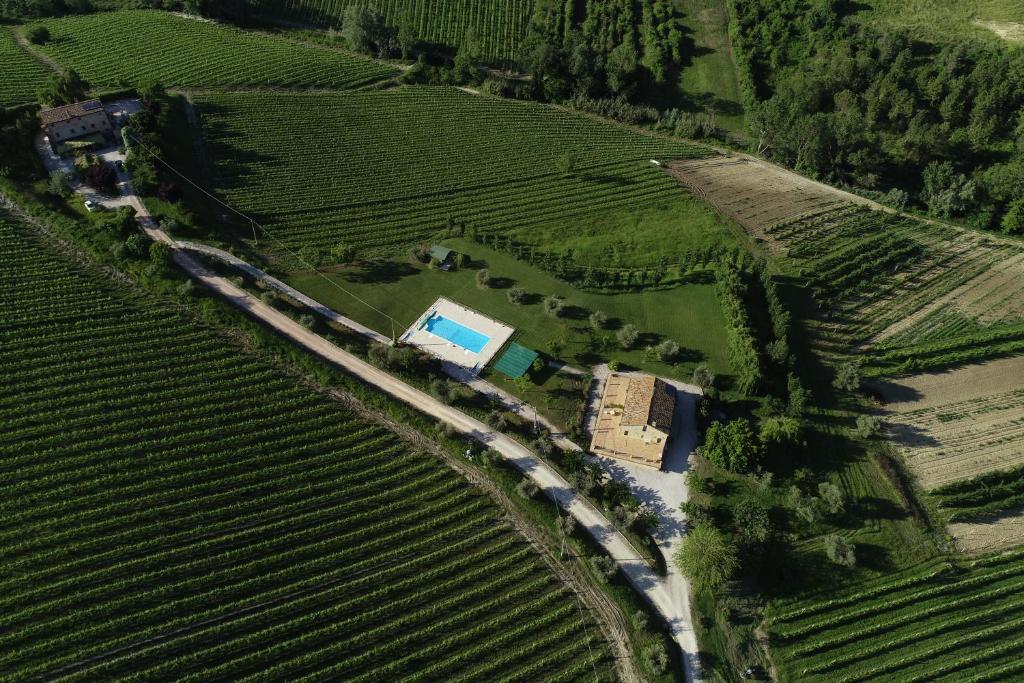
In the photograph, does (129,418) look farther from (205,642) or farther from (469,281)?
(469,281)

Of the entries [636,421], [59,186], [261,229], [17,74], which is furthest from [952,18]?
[17,74]

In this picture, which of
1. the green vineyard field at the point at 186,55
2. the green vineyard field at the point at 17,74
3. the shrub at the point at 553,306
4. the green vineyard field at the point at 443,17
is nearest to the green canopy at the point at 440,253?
the shrub at the point at 553,306

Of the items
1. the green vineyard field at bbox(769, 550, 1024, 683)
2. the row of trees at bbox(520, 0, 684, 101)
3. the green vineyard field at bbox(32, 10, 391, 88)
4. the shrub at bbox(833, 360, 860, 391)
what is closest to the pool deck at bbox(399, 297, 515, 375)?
the shrub at bbox(833, 360, 860, 391)

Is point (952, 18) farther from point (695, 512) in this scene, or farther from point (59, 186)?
point (59, 186)

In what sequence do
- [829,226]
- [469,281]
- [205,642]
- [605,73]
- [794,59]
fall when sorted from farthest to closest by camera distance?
1. [794,59]
2. [605,73]
3. [829,226]
4. [469,281]
5. [205,642]

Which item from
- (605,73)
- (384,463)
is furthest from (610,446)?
(605,73)

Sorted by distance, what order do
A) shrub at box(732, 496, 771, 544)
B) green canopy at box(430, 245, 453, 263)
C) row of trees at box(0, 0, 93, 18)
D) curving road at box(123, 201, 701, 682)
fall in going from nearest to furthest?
curving road at box(123, 201, 701, 682) < shrub at box(732, 496, 771, 544) < green canopy at box(430, 245, 453, 263) < row of trees at box(0, 0, 93, 18)

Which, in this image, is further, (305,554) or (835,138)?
(835,138)

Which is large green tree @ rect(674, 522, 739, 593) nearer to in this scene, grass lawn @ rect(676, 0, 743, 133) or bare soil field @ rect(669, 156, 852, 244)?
bare soil field @ rect(669, 156, 852, 244)
